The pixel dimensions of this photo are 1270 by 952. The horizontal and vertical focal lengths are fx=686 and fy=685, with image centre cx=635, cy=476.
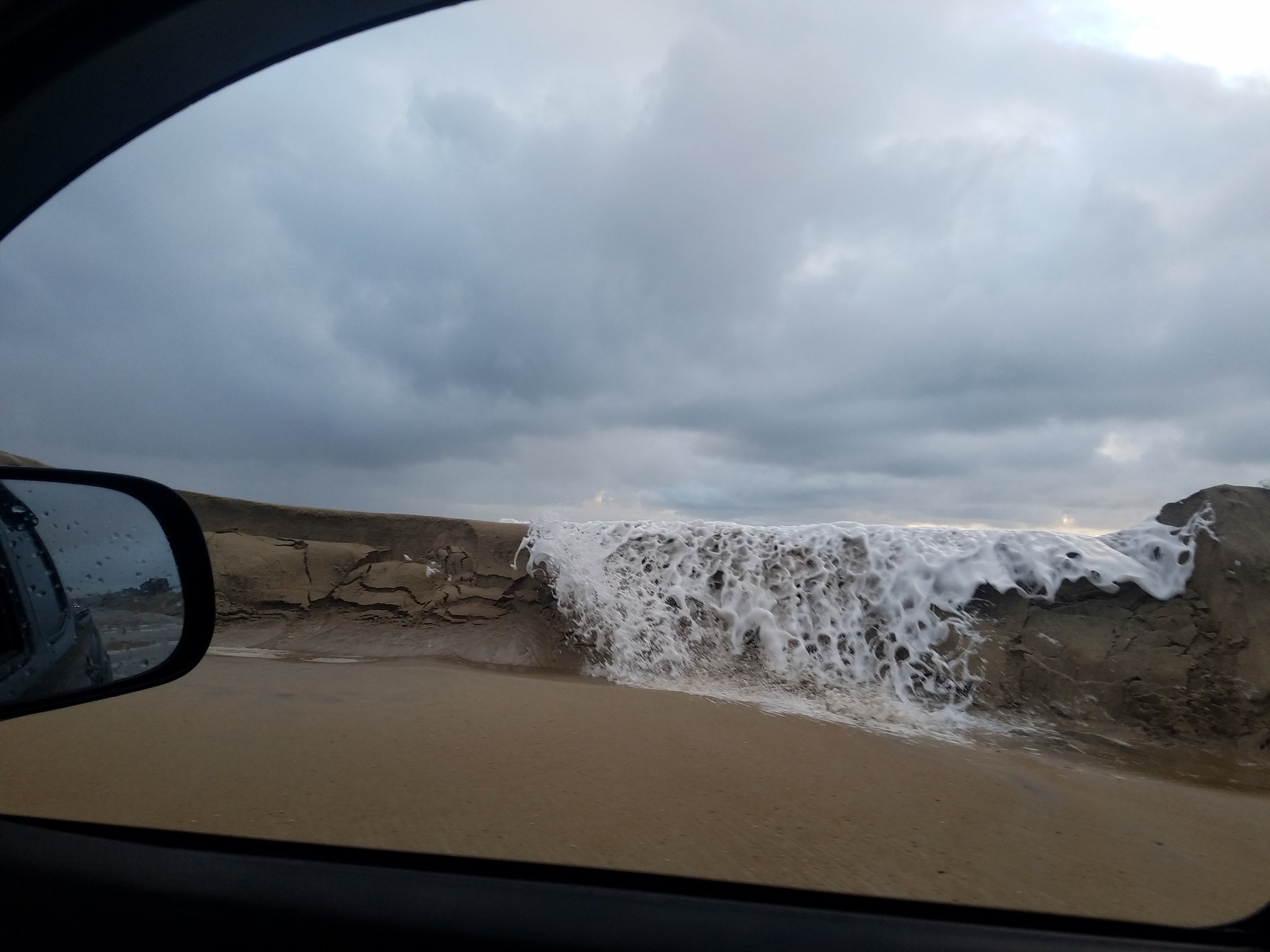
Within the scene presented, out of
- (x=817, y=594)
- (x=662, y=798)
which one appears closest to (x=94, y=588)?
(x=662, y=798)

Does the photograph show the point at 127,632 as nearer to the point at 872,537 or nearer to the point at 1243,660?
the point at 1243,660

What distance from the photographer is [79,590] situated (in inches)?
58.0

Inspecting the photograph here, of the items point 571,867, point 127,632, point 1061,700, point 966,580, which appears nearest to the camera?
point 571,867

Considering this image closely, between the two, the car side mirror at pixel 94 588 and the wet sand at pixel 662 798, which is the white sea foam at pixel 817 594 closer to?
the wet sand at pixel 662 798

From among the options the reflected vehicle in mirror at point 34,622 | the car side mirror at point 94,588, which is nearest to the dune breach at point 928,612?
the car side mirror at point 94,588

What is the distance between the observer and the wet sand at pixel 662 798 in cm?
143

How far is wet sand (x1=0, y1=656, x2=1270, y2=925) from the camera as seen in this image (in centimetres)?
A: 143

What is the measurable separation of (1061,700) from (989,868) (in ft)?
7.40

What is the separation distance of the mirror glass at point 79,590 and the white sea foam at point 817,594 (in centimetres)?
301

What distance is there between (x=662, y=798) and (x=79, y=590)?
4.83 feet

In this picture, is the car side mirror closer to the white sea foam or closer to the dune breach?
the white sea foam

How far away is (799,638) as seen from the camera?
5711 millimetres

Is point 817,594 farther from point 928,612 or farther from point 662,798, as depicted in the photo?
point 662,798

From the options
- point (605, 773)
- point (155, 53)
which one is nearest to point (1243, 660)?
point (605, 773)
